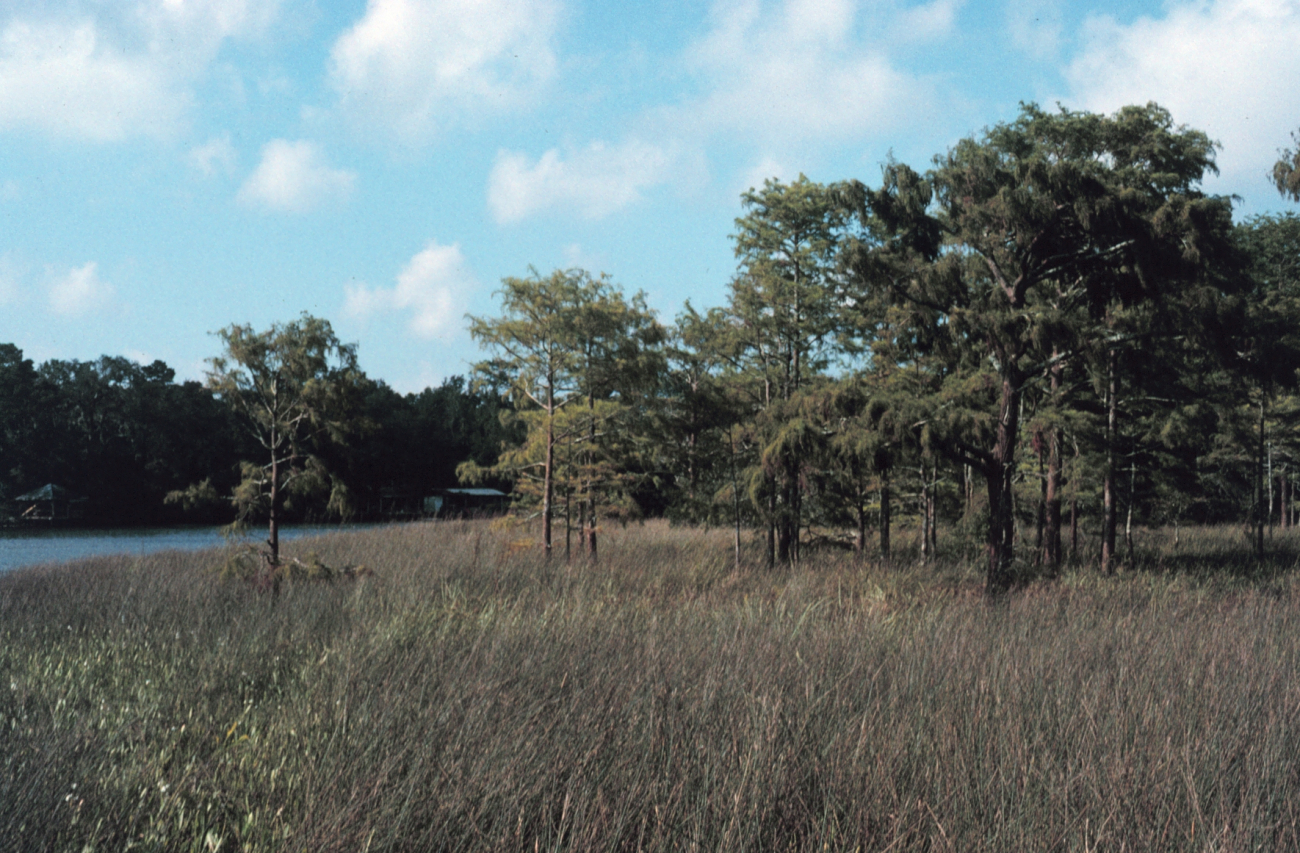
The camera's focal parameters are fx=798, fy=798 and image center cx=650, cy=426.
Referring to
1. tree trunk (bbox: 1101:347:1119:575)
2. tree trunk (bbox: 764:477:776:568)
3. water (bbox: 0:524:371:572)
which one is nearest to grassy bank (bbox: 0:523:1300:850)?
tree trunk (bbox: 764:477:776:568)

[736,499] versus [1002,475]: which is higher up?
[1002,475]

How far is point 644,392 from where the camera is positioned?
1429 centimetres

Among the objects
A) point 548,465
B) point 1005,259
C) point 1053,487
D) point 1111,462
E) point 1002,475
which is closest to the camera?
point 1002,475

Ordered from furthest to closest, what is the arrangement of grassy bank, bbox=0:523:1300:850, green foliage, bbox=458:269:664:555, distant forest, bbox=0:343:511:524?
distant forest, bbox=0:343:511:524 < green foliage, bbox=458:269:664:555 < grassy bank, bbox=0:523:1300:850

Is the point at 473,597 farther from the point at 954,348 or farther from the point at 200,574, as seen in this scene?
the point at 954,348

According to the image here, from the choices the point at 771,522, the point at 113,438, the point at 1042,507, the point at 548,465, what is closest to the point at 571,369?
the point at 548,465

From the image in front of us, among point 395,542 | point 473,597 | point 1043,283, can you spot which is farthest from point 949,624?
point 395,542

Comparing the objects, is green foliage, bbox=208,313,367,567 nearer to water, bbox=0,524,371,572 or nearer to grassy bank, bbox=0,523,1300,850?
grassy bank, bbox=0,523,1300,850

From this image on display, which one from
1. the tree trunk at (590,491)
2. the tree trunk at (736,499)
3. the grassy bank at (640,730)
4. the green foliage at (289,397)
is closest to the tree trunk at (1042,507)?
the tree trunk at (736,499)

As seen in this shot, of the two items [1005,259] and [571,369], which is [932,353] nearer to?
[1005,259]

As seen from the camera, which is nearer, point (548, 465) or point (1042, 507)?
point (548, 465)

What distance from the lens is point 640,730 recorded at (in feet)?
12.3

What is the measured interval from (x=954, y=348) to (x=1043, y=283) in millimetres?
5451

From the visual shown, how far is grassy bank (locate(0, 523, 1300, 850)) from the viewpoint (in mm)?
2842
